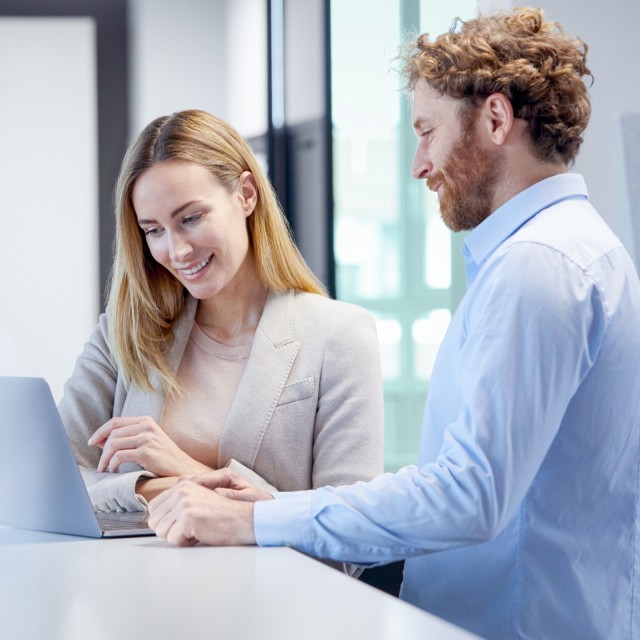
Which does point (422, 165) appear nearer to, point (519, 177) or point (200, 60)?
point (519, 177)

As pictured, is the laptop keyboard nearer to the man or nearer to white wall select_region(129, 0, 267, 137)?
the man

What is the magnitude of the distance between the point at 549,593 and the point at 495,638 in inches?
4.1

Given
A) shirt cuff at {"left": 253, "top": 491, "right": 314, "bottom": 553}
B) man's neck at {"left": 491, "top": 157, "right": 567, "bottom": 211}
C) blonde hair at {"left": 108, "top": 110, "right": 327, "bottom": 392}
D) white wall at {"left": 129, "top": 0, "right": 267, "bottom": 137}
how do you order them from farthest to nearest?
white wall at {"left": 129, "top": 0, "right": 267, "bottom": 137} < blonde hair at {"left": 108, "top": 110, "right": 327, "bottom": 392} < man's neck at {"left": 491, "top": 157, "right": 567, "bottom": 211} < shirt cuff at {"left": 253, "top": 491, "right": 314, "bottom": 553}

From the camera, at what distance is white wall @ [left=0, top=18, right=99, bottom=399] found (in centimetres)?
406

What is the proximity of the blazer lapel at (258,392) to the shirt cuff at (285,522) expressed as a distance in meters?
0.58

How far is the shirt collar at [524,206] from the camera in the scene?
1.41 metres

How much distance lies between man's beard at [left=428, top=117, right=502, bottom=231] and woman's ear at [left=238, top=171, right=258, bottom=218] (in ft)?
2.33

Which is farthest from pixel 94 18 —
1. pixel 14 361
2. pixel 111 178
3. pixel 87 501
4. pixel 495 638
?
pixel 495 638

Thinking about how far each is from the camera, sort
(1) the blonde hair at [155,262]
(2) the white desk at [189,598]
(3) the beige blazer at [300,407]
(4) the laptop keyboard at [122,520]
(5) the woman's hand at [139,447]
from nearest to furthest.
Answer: (2) the white desk at [189,598] → (4) the laptop keyboard at [122,520] → (5) the woman's hand at [139,447] → (3) the beige blazer at [300,407] → (1) the blonde hair at [155,262]

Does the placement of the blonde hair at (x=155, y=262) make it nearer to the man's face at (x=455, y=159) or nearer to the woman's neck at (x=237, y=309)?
the woman's neck at (x=237, y=309)

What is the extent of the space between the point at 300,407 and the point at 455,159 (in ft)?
2.28

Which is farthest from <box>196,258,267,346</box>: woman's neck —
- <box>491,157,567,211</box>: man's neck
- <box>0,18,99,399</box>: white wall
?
<box>0,18,99,399</box>: white wall

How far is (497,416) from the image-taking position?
120 cm

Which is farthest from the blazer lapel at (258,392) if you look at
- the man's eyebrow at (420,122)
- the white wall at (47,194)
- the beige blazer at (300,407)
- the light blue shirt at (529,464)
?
the white wall at (47,194)
